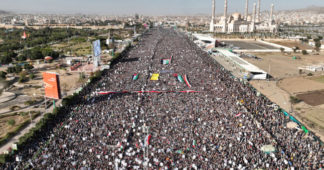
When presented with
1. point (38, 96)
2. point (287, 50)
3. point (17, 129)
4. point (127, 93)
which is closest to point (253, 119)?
point (127, 93)

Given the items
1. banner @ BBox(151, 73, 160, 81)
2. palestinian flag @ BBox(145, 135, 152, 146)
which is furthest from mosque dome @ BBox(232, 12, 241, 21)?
palestinian flag @ BBox(145, 135, 152, 146)

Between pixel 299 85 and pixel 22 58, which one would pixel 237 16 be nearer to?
pixel 299 85

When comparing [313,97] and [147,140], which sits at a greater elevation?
[147,140]

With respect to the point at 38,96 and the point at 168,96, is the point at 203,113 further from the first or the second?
the point at 38,96

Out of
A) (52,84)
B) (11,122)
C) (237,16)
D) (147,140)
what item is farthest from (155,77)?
(237,16)

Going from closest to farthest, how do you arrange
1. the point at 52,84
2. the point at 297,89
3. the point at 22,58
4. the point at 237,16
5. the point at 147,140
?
1. the point at 147,140
2. the point at 52,84
3. the point at 297,89
4. the point at 22,58
5. the point at 237,16

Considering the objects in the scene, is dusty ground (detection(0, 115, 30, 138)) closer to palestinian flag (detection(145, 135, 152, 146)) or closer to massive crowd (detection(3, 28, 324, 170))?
massive crowd (detection(3, 28, 324, 170))
